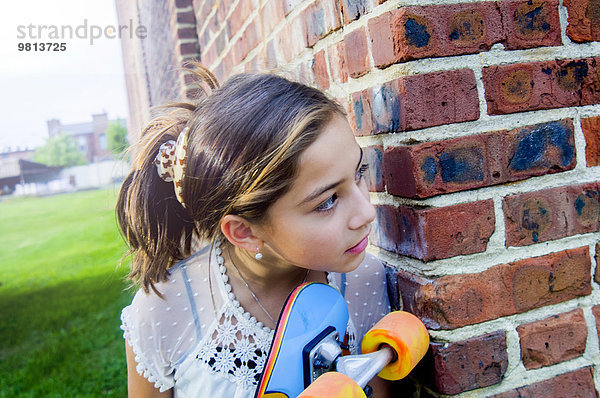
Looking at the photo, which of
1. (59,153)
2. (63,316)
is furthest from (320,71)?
(59,153)

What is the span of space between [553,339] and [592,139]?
41 cm

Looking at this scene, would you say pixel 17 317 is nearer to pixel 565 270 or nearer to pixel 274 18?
pixel 274 18

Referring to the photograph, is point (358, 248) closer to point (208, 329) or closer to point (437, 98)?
point (437, 98)

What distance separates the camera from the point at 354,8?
3.37ft

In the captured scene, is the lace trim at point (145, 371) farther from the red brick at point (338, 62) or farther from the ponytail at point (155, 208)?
the red brick at point (338, 62)

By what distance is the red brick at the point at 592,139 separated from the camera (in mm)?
984

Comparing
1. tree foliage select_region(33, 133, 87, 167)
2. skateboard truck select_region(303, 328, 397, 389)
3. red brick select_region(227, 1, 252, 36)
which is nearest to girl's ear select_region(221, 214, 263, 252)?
skateboard truck select_region(303, 328, 397, 389)

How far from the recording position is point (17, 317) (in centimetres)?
522

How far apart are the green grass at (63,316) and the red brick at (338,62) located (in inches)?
29.2

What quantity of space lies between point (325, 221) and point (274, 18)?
2.88 feet

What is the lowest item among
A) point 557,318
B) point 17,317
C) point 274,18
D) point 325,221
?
point 17,317

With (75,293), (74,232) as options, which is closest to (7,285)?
(75,293)

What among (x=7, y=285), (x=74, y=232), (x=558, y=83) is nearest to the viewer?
(x=558, y=83)

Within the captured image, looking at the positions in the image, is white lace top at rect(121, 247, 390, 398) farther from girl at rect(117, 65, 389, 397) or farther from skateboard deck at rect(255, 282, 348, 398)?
skateboard deck at rect(255, 282, 348, 398)
